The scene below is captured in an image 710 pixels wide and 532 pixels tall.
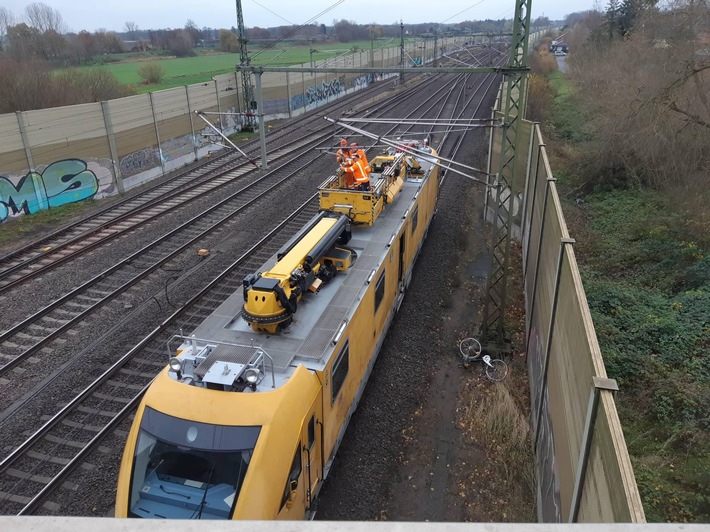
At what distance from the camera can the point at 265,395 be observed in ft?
22.2

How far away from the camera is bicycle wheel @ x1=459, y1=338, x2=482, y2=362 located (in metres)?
12.7

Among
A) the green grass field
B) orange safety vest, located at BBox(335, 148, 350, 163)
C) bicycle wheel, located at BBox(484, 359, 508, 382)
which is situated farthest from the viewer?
the green grass field

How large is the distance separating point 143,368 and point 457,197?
16280 mm

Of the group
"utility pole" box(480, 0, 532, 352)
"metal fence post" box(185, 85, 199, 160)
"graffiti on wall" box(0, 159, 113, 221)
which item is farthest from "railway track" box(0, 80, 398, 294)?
"utility pole" box(480, 0, 532, 352)

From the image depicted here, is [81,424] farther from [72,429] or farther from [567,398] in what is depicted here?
[567,398]

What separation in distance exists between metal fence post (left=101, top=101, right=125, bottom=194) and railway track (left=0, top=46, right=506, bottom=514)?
49.6 feet

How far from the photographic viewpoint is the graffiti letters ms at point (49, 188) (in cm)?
2091

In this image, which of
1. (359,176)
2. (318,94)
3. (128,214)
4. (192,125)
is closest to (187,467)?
(359,176)

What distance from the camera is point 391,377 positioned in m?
12.0

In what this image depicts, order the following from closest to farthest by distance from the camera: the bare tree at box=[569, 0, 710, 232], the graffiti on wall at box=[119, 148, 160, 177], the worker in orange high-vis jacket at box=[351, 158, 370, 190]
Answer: the worker in orange high-vis jacket at box=[351, 158, 370, 190] → the bare tree at box=[569, 0, 710, 232] → the graffiti on wall at box=[119, 148, 160, 177]

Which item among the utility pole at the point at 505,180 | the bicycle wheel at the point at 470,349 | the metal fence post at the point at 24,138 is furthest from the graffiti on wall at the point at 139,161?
the bicycle wheel at the point at 470,349

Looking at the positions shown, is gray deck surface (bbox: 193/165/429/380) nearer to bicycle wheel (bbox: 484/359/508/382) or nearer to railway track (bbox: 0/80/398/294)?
bicycle wheel (bbox: 484/359/508/382)

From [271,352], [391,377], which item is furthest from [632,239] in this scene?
[271,352]

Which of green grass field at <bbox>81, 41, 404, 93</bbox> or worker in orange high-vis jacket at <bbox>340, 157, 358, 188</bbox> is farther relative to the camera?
green grass field at <bbox>81, 41, 404, 93</bbox>
